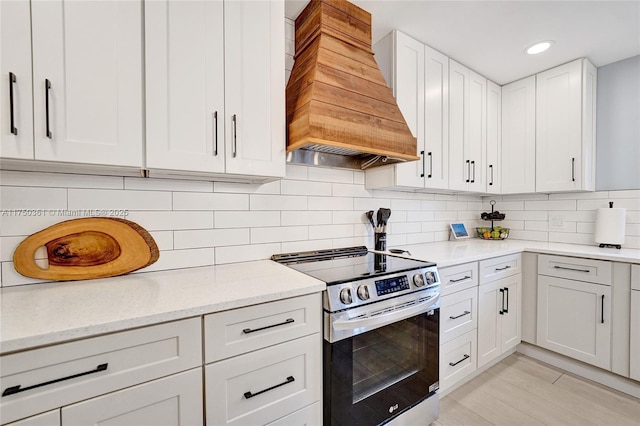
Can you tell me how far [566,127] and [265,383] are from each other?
3.05 meters

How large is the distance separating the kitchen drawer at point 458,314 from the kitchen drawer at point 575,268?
770 millimetres

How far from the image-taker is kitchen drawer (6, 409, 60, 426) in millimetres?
736

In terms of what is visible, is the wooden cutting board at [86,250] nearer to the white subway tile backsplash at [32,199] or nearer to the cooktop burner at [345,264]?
the white subway tile backsplash at [32,199]

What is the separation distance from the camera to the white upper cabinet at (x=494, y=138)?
268 cm

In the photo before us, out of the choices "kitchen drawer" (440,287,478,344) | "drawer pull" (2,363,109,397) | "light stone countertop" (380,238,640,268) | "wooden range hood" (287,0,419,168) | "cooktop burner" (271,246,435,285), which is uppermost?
"wooden range hood" (287,0,419,168)

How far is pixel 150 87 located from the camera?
114cm

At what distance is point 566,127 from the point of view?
243 cm

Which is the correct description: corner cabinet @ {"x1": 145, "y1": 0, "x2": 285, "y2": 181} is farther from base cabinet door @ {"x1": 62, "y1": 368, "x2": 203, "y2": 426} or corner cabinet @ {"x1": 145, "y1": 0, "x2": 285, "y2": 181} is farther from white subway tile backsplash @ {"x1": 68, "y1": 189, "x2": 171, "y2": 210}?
base cabinet door @ {"x1": 62, "y1": 368, "x2": 203, "y2": 426}

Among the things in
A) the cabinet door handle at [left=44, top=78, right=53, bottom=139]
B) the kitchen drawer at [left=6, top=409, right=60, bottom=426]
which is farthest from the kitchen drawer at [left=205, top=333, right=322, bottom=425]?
the cabinet door handle at [left=44, top=78, right=53, bottom=139]

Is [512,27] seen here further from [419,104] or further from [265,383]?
[265,383]

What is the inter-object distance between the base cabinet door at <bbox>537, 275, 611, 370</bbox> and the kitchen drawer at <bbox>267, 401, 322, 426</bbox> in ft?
6.88

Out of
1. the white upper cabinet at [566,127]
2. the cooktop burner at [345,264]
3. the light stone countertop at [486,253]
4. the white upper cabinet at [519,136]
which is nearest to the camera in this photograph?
the cooktop burner at [345,264]

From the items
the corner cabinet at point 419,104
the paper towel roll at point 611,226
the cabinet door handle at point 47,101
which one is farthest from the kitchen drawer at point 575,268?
the cabinet door handle at point 47,101

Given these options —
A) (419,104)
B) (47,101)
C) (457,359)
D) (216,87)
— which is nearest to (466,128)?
(419,104)
